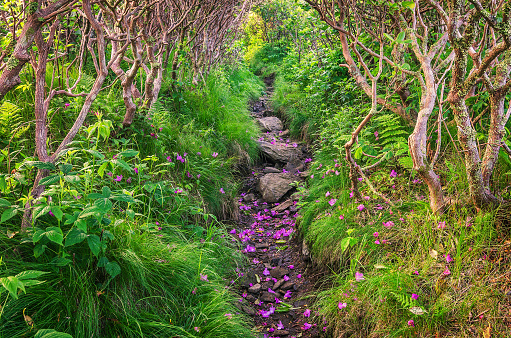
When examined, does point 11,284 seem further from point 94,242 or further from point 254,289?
point 254,289

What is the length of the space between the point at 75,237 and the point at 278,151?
4668 millimetres

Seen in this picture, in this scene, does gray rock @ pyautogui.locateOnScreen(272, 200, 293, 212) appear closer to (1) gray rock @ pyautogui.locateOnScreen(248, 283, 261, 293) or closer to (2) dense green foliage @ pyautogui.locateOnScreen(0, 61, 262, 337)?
(2) dense green foliage @ pyautogui.locateOnScreen(0, 61, 262, 337)

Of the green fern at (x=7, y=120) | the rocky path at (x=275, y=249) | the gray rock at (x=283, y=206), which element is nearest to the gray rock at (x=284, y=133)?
the rocky path at (x=275, y=249)

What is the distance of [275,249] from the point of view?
4059mm

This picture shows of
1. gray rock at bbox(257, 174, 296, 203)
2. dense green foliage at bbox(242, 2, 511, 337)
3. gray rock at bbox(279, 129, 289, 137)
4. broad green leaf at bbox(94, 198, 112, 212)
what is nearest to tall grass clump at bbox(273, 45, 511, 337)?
dense green foliage at bbox(242, 2, 511, 337)

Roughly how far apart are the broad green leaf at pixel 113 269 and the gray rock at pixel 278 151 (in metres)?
4.26

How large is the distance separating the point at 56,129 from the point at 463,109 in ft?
11.0

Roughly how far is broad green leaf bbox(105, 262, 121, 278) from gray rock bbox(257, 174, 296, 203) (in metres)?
3.15

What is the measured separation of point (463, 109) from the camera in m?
2.38

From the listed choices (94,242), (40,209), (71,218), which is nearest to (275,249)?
(94,242)

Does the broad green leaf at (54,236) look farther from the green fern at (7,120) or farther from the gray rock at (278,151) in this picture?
the gray rock at (278,151)

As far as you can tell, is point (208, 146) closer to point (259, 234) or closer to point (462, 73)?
point (259, 234)

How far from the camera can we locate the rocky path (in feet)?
9.96

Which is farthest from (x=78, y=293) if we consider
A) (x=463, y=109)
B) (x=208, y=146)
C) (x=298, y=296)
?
(x=208, y=146)
